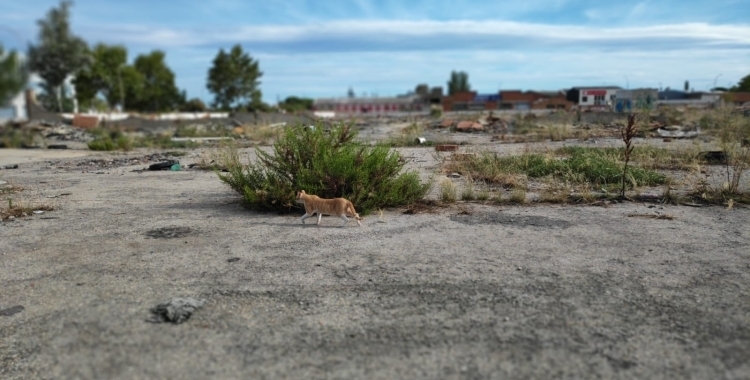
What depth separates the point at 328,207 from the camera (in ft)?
21.0

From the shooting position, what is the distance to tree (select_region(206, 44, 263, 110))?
7256cm

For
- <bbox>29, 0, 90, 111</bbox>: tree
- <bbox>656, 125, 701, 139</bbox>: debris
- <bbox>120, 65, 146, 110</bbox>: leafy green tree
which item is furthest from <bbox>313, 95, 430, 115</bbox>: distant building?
<bbox>656, 125, 701, 139</bbox>: debris

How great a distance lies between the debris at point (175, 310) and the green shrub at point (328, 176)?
3.05 metres

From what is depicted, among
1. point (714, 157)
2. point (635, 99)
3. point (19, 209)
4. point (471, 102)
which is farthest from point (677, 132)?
point (471, 102)

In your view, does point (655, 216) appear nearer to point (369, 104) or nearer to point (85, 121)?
point (85, 121)

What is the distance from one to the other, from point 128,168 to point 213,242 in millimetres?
8781

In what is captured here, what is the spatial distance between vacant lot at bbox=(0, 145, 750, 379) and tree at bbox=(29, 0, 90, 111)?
153ft

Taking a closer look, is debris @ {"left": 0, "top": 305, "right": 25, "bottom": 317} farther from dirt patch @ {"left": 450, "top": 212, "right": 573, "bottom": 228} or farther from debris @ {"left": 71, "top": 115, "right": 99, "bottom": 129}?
debris @ {"left": 71, "top": 115, "right": 99, "bottom": 129}

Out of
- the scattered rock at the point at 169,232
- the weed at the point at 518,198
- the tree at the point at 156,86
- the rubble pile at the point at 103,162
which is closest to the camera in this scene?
the scattered rock at the point at 169,232

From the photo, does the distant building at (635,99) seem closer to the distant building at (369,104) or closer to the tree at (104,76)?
the tree at (104,76)

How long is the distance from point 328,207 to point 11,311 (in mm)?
3170

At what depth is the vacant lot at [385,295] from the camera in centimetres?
327

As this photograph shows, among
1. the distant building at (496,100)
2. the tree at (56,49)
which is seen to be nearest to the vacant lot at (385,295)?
the tree at (56,49)

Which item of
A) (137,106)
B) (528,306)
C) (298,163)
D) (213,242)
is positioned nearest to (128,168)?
(298,163)
